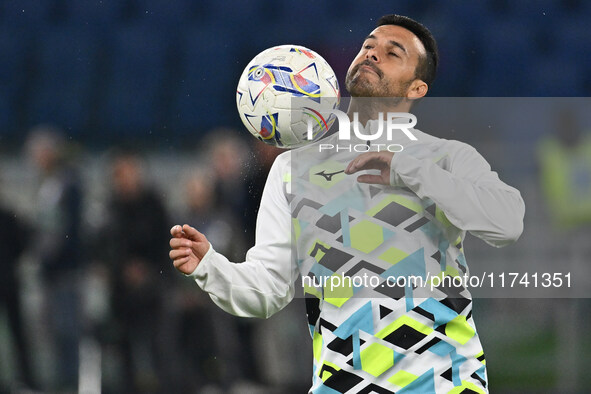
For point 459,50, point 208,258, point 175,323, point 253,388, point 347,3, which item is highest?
point 347,3

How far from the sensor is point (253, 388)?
3.66 meters

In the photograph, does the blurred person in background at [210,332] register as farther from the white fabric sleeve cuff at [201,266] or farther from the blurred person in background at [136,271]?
the white fabric sleeve cuff at [201,266]

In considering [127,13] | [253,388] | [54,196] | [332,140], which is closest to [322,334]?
[332,140]

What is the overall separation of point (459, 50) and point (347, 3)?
66cm

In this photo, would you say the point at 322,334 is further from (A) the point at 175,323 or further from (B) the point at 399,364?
(A) the point at 175,323

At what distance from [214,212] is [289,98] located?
5.88ft

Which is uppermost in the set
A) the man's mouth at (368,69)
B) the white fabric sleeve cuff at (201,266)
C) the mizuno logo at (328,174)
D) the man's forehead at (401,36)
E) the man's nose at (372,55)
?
Result: the man's forehead at (401,36)

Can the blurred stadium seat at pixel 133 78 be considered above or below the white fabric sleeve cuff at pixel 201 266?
above

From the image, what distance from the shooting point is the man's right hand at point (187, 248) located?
70.6 inches

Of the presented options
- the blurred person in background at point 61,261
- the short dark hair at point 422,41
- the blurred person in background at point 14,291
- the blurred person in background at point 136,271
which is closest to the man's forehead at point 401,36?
the short dark hair at point 422,41

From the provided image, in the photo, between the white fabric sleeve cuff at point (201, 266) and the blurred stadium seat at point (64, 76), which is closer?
the white fabric sleeve cuff at point (201, 266)

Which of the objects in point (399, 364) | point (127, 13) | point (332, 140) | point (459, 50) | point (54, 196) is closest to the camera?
point (399, 364)

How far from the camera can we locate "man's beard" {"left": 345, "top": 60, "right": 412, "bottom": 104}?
1962mm

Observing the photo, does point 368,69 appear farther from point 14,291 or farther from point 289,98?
point 14,291
